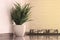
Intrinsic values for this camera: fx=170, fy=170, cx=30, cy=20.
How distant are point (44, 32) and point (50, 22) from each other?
26 centimetres

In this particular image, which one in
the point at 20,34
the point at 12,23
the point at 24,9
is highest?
the point at 24,9

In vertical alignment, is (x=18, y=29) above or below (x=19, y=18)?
below

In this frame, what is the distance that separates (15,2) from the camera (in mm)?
2418

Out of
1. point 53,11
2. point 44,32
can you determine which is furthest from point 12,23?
point 53,11

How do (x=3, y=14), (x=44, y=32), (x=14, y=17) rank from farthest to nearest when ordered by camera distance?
(x=44, y=32) < (x=14, y=17) < (x=3, y=14)

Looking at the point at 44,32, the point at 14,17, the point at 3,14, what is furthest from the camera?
the point at 44,32

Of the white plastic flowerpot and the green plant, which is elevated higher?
the green plant

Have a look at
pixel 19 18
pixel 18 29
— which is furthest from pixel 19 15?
pixel 18 29

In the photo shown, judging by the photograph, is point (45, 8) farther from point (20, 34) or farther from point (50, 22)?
point (20, 34)

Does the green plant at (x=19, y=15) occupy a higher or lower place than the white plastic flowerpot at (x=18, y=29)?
higher

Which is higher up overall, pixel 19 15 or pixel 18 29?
pixel 19 15

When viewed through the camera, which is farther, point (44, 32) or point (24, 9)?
point (44, 32)

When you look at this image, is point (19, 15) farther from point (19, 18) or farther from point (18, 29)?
point (18, 29)

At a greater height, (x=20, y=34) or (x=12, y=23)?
(x=12, y=23)
